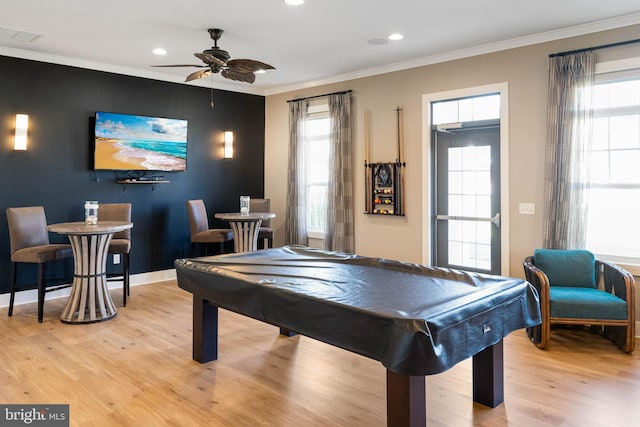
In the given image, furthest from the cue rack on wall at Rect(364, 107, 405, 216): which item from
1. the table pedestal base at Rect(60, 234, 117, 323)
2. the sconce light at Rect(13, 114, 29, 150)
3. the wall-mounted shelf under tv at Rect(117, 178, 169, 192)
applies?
the sconce light at Rect(13, 114, 29, 150)

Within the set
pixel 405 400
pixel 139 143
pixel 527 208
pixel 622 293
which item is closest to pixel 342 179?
pixel 527 208

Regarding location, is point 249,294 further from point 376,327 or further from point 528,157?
point 528,157

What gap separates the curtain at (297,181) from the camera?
263 inches

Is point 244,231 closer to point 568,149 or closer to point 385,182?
point 385,182

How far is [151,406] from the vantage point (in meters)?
2.74

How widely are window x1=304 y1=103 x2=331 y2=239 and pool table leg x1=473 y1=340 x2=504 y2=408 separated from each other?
3977mm

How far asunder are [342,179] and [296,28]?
2287 mm

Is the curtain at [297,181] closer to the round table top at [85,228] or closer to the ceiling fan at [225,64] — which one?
the ceiling fan at [225,64]

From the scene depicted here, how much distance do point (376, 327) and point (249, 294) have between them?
0.97 meters

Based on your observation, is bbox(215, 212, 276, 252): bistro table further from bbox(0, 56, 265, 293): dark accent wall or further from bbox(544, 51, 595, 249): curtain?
bbox(544, 51, 595, 249): curtain

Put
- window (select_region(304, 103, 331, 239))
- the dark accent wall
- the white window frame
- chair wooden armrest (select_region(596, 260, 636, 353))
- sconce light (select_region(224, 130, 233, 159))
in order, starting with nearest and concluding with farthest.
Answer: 1. chair wooden armrest (select_region(596, 260, 636, 353))
2. the white window frame
3. the dark accent wall
4. window (select_region(304, 103, 331, 239))
5. sconce light (select_region(224, 130, 233, 159))

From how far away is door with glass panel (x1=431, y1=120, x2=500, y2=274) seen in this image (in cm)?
501

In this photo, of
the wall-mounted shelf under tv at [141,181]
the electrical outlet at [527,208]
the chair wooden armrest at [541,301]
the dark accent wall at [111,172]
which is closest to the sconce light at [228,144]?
the dark accent wall at [111,172]

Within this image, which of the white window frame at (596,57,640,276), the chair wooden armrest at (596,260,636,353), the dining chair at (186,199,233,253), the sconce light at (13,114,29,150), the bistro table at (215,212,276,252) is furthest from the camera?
the dining chair at (186,199,233,253)
